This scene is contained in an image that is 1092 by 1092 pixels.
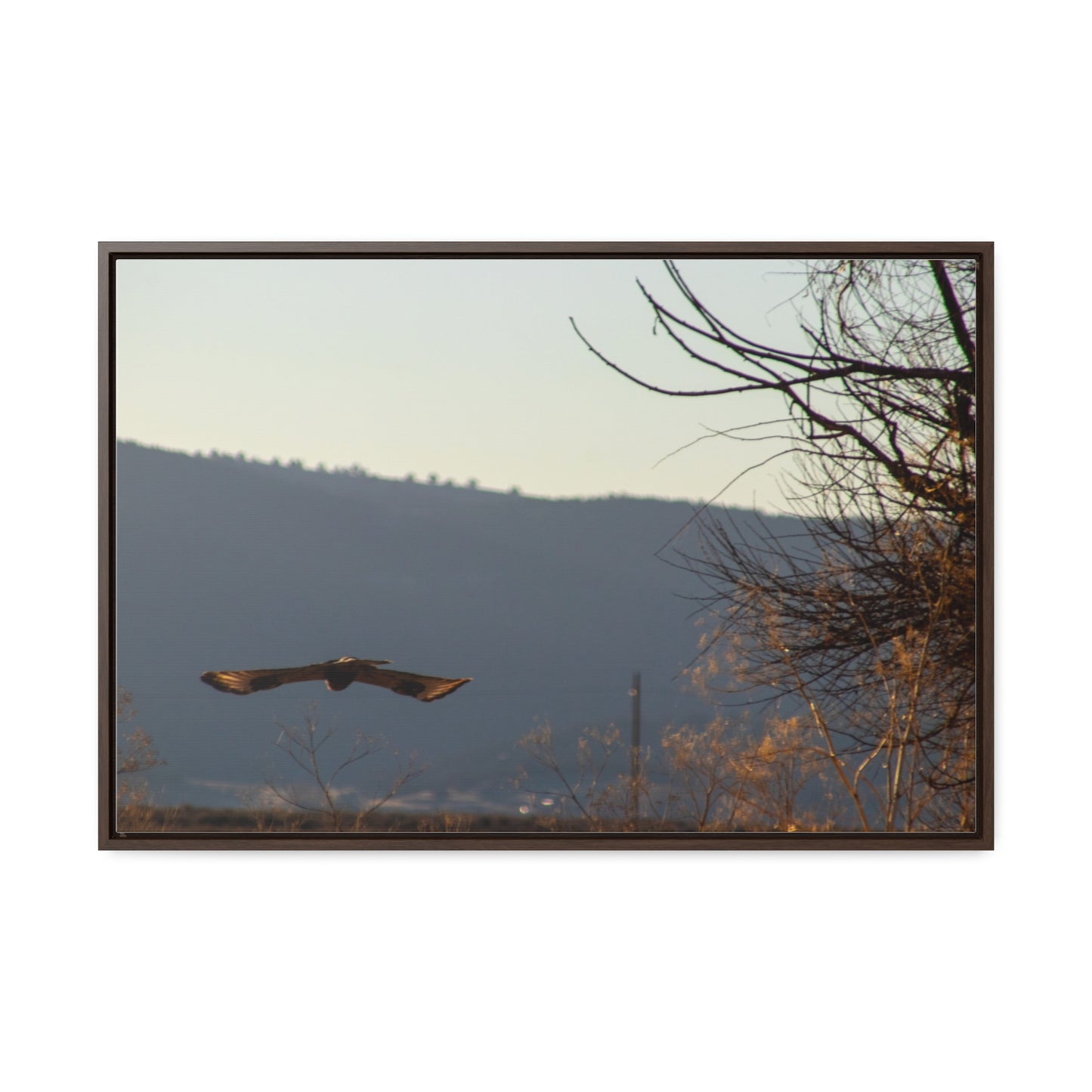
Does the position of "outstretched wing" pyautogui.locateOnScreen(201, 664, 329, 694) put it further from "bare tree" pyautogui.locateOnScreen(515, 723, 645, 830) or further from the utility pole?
the utility pole

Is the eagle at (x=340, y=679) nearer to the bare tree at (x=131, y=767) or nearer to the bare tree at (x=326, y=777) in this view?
the bare tree at (x=326, y=777)

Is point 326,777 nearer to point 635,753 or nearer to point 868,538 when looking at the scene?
point 635,753

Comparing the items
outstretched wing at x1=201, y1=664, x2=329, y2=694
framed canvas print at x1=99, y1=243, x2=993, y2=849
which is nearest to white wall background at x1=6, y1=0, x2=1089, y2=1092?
framed canvas print at x1=99, y1=243, x2=993, y2=849

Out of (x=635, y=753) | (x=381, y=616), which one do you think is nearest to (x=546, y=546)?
(x=381, y=616)

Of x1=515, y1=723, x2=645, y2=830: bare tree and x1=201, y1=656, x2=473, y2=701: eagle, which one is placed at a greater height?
x1=201, y1=656, x2=473, y2=701: eagle
